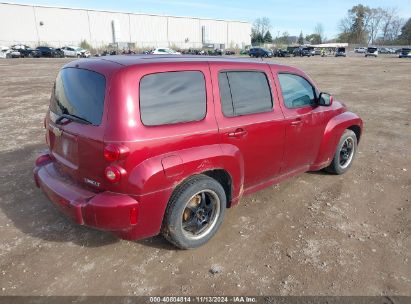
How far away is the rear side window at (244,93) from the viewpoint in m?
3.60

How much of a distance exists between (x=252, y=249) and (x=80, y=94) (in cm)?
228

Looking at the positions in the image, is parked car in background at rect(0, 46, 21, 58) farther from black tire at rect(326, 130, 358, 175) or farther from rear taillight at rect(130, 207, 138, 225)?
rear taillight at rect(130, 207, 138, 225)

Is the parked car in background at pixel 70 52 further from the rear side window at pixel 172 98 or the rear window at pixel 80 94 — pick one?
the rear side window at pixel 172 98

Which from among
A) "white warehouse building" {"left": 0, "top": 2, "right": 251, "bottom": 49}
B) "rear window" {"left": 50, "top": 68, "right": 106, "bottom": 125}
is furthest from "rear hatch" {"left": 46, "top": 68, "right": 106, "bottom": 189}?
"white warehouse building" {"left": 0, "top": 2, "right": 251, "bottom": 49}

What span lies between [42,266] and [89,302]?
0.75m

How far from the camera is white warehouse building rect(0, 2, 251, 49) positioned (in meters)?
67.9

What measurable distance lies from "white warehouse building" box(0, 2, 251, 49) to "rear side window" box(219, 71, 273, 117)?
243 ft

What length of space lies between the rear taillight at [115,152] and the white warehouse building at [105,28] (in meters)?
74.6

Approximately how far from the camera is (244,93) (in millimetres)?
3811

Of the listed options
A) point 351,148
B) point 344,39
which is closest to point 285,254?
point 351,148

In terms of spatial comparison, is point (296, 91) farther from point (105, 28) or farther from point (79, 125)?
point (105, 28)

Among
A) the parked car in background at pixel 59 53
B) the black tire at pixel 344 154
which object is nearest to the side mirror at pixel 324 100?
the black tire at pixel 344 154

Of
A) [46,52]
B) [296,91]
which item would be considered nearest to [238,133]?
[296,91]

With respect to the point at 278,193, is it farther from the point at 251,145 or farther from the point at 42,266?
the point at 42,266
